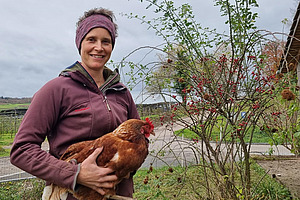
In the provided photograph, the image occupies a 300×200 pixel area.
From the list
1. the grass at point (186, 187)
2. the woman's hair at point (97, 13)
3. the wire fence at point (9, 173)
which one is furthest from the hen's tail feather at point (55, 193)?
the wire fence at point (9, 173)

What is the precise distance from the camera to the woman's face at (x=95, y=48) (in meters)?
1.31

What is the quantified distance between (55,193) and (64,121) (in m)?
0.36

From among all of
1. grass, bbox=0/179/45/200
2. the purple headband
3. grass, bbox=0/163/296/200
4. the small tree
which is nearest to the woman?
the purple headband

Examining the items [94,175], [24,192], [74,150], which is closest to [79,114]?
[74,150]

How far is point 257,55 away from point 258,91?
1.30 feet

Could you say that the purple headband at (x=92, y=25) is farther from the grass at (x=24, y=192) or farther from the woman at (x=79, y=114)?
the grass at (x=24, y=192)

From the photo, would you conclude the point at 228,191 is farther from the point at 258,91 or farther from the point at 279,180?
the point at 279,180

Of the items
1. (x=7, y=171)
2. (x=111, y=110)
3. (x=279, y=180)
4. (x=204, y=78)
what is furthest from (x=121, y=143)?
(x=7, y=171)

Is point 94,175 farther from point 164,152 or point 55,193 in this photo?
point 164,152

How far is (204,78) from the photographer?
2361 mm

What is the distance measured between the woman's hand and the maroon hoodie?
33 millimetres

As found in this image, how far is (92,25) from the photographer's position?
1.31 metres

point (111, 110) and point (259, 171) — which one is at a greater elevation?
point (111, 110)

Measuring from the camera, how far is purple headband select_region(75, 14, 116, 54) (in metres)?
1.32
